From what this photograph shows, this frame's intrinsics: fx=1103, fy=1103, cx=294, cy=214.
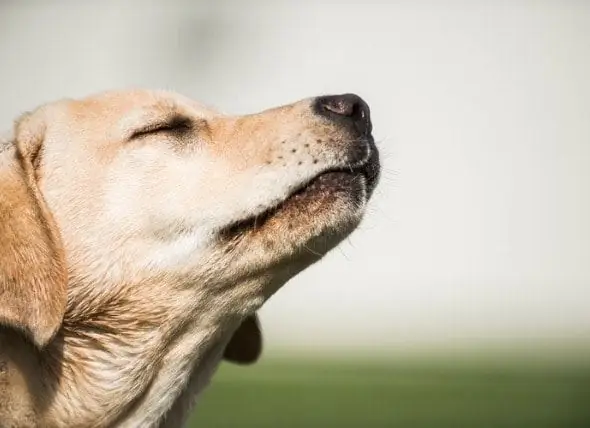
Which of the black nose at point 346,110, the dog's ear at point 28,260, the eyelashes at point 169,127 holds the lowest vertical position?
the dog's ear at point 28,260

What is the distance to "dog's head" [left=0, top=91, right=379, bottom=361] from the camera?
3.94m

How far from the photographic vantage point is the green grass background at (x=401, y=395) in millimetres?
9820

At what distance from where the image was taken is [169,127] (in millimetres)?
4273

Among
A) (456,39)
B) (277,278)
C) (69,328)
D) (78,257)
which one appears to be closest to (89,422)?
(69,328)

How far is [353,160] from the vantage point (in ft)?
13.3

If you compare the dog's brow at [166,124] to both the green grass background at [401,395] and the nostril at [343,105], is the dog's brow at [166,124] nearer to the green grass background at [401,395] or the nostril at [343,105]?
the nostril at [343,105]

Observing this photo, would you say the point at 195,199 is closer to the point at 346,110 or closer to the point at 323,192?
the point at 323,192

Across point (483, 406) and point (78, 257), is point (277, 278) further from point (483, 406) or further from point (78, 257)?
point (483, 406)

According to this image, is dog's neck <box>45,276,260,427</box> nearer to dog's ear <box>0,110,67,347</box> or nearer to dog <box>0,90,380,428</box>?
dog <box>0,90,380,428</box>

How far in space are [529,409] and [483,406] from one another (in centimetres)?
47

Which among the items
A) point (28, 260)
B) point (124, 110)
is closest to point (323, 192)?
point (124, 110)

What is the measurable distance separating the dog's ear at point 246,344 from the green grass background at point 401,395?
3207 mm

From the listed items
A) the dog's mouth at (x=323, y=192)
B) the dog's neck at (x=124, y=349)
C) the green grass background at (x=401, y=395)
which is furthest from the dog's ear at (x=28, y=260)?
the green grass background at (x=401, y=395)

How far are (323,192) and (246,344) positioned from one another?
116 centimetres
